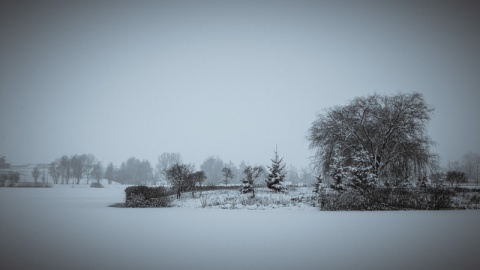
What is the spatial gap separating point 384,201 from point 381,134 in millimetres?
10723

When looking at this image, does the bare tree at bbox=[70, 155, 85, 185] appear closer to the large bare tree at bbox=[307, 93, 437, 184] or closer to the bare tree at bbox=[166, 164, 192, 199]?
the bare tree at bbox=[166, 164, 192, 199]

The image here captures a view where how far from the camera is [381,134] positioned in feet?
95.3

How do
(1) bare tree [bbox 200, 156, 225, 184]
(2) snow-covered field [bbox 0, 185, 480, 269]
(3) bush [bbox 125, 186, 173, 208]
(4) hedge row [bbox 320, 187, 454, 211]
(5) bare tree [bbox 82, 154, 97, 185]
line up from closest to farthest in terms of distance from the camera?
(2) snow-covered field [bbox 0, 185, 480, 269] < (4) hedge row [bbox 320, 187, 454, 211] < (3) bush [bbox 125, 186, 173, 208] < (1) bare tree [bbox 200, 156, 225, 184] < (5) bare tree [bbox 82, 154, 97, 185]

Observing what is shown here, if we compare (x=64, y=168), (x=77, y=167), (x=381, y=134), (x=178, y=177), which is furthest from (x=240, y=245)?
(x=64, y=168)

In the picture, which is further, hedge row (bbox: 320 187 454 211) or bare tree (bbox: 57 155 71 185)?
bare tree (bbox: 57 155 71 185)

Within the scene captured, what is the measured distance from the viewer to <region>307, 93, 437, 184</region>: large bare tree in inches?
1095

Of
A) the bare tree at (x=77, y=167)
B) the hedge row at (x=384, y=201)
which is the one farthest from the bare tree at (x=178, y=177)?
the bare tree at (x=77, y=167)

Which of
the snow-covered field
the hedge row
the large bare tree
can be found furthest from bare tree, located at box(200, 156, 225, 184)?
the snow-covered field

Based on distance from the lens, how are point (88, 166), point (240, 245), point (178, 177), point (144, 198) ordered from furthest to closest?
1. point (88, 166)
2. point (178, 177)
3. point (144, 198)
4. point (240, 245)

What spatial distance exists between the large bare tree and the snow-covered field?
1522cm

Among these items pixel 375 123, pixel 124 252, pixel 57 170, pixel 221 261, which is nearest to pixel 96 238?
pixel 124 252

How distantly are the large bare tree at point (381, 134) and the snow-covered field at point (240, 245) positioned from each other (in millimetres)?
15221

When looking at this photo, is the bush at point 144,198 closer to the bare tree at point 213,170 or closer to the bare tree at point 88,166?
the bare tree at point 213,170

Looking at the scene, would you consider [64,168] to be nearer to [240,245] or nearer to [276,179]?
[276,179]
